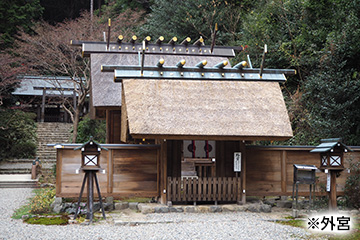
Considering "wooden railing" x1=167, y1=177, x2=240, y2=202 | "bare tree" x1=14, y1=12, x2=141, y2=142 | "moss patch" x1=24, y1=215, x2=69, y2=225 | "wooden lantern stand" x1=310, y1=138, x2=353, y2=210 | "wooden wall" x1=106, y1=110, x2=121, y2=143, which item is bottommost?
"moss patch" x1=24, y1=215, x2=69, y2=225

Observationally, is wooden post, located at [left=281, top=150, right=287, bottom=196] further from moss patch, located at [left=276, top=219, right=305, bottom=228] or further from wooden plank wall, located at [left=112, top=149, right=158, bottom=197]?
wooden plank wall, located at [left=112, top=149, right=158, bottom=197]

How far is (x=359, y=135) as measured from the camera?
1319cm

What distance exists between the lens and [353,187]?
1027 cm

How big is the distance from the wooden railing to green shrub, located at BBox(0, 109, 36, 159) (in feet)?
49.6

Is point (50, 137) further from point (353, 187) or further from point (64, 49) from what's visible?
point (353, 187)

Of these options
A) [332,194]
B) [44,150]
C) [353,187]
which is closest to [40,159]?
[44,150]

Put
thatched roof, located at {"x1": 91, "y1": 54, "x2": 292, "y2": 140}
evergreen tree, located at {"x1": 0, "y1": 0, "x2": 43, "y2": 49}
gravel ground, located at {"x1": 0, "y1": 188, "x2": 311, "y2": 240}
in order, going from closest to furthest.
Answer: gravel ground, located at {"x1": 0, "y1": 188, "x2": 311, "y2": 240}
thatched roof, located at {"x1": 91, "y1": 54, "x2": 292, "y2": 140}
evergreen tree, located at {"x1": 0, "y1": 0, "x2": 43, "y2": 49}

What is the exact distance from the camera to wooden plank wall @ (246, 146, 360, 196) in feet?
34.6

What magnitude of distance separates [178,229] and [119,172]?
284cm

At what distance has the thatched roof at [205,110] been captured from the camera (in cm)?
899

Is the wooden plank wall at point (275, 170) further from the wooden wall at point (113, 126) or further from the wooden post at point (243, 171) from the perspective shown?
the wooden wall at point (113, 126)

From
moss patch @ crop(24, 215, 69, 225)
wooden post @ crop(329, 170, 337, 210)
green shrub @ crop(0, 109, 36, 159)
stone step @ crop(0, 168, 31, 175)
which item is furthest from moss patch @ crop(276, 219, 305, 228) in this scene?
green shrub @ crop(0, 109, 36, 159)

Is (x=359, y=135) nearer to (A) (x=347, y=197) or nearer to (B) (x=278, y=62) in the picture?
(A) (x=347, y=197)

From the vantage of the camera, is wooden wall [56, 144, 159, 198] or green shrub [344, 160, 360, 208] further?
green shrub [344, 160, 360, 208]
